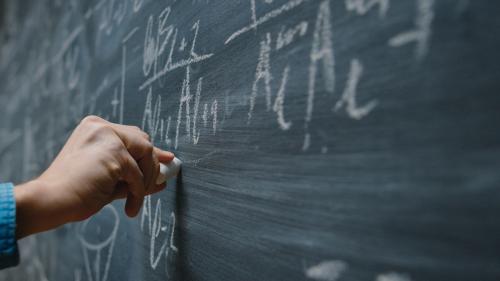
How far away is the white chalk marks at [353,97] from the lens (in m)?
0.33

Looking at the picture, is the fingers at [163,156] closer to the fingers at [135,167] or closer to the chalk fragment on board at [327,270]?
the fingers at [135,167]

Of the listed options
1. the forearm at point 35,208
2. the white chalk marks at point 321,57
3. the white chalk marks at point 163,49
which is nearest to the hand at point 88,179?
the forearm at point 35,208

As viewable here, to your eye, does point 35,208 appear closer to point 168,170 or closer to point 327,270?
point 168,170

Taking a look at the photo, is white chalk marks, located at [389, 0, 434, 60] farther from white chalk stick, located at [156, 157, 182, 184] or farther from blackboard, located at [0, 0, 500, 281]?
white chalk stick, located at [156, 157, 182, 184]

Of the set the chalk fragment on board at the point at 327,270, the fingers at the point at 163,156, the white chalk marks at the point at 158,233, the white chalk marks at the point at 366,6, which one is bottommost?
the white chalk marks at the point at 158,233

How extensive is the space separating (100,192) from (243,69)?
20 centimetres

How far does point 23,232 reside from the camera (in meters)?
0.50

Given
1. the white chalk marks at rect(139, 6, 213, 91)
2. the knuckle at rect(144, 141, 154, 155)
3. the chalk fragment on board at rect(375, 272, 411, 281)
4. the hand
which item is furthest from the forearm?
the chalk fragment on board at rect(375, 272, 411, 281)

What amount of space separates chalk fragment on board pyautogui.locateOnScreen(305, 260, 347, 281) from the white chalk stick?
0.83 ft

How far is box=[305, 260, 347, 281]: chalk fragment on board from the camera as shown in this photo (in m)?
0.34

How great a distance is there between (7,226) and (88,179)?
0.09 metres

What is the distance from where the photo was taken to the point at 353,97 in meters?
0.33

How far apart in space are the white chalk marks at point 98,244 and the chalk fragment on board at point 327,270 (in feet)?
1.56

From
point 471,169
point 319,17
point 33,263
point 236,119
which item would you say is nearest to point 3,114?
point 33,263
